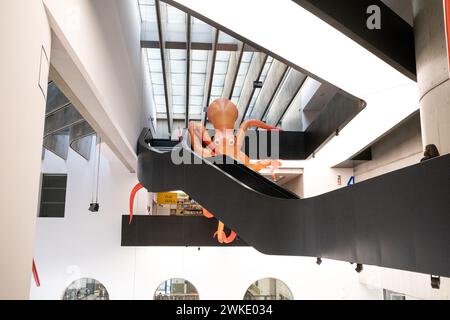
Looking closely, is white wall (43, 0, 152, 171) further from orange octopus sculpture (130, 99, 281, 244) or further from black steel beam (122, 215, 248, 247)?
black steel beam (122, 215, 248, 247)

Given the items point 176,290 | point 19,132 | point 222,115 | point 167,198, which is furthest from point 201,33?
point 176,290

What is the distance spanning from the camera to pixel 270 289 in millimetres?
11930

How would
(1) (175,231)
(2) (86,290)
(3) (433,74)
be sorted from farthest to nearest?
1. (2) (86,290)
2. (1) (175,231)
3. (3) (433,74)

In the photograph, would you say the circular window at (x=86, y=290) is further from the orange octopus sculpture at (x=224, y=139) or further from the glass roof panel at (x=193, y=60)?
the glass roof panel at (x=193, y=60)

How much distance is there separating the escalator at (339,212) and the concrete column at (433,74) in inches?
43.7

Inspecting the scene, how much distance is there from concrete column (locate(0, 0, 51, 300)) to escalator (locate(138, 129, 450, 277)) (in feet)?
7.91

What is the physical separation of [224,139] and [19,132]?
489 cm

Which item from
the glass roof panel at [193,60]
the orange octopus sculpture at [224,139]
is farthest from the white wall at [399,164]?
the glass roof panel at [193,60]

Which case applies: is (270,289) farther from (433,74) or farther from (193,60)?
(433,74)

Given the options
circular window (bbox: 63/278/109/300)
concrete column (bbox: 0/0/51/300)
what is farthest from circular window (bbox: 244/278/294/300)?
concrete column (bbox: 0/0/51/300)

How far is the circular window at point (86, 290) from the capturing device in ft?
36.3

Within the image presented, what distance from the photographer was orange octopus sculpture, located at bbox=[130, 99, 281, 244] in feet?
23.3
